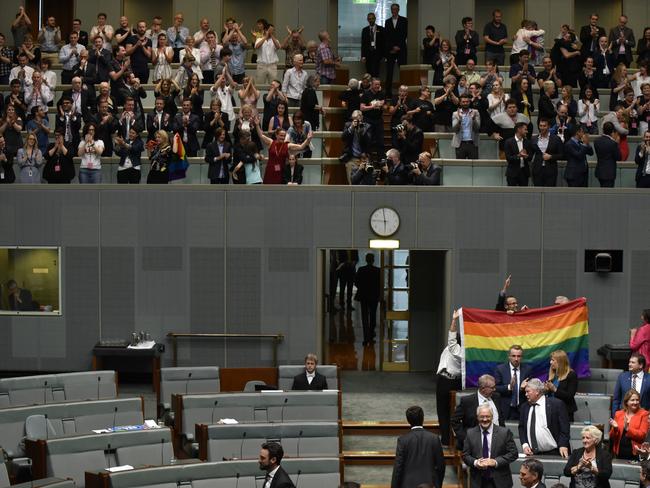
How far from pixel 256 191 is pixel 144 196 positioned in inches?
74.5

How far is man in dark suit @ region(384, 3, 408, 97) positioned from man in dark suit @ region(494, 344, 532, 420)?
9924 mm

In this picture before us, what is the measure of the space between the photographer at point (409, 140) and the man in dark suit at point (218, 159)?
2.97 metres

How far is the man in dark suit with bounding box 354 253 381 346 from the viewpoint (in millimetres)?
23234

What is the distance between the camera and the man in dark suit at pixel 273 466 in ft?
40.3

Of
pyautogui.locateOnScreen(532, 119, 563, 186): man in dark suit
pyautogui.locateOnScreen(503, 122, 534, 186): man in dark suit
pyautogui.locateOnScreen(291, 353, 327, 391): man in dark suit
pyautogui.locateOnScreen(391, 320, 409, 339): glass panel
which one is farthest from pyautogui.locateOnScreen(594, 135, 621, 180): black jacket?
pyautogui.locateOnScreen(291, 353, 327, 391): man in dark suit

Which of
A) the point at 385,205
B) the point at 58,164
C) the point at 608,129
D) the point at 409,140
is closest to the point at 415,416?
the point at 385,205

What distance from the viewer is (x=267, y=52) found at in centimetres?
2552

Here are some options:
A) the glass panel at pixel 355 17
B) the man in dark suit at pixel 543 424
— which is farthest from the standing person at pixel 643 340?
the glass panel at pixel 355 17

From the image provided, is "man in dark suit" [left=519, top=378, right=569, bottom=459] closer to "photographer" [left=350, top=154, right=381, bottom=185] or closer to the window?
"photographer" [left=350, top=154, right=381, bottom=185]

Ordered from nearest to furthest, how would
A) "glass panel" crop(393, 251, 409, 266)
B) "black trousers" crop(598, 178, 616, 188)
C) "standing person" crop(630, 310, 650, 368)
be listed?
"standing person" crop(630, 310, 650, 368) < "black trousers" crop(598, 178, 616, 188) < "glass panel" crop(393, 251, 409, 266)

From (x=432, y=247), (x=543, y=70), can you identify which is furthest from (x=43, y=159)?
(x=543, y=70)

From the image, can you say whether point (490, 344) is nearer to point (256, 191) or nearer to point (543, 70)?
point (256, 191)

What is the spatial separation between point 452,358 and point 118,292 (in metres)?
6.20

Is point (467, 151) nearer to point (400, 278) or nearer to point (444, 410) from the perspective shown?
point (400, 278)
